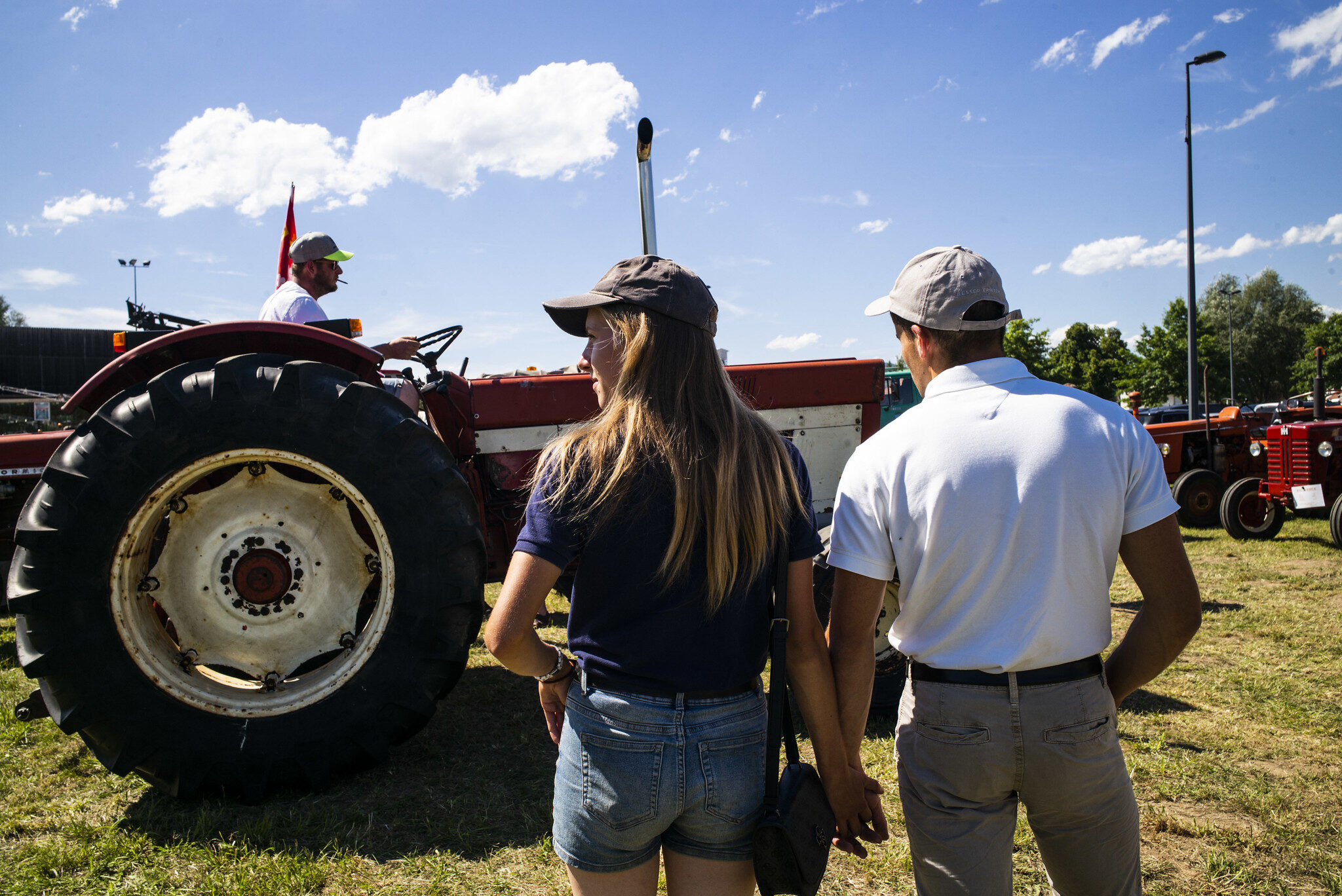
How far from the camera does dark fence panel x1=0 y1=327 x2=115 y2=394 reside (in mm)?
24984

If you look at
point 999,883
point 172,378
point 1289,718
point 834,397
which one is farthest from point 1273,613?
point 172,378

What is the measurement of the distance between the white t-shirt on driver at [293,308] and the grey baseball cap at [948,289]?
3342mm

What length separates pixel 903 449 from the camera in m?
1.48

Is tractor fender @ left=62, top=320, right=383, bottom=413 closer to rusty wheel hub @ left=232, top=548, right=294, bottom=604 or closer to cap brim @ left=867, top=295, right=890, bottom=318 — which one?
rusty wheel hub @ left=232, top=548, right=294, bottom=604

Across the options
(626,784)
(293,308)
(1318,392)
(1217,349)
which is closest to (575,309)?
(626,784)

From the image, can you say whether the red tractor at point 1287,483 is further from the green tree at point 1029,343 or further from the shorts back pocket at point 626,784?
the green tree at point 1029,343

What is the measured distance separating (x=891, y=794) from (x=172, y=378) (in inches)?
122

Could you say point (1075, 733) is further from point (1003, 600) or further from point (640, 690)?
point (640, 690)

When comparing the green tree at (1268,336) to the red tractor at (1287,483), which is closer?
the red tractor at (1287,483)

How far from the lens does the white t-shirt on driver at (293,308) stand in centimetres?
402

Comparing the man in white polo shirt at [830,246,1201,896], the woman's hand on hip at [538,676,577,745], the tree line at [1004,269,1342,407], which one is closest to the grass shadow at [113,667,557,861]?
the woman's hand on hip at [538,676,577,745]

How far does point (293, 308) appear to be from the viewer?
159 inches

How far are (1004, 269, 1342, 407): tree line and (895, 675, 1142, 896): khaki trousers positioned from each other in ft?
116

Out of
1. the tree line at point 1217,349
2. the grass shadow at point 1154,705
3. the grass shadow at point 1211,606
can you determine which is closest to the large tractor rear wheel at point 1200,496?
the grass shadow at point 1211,606
